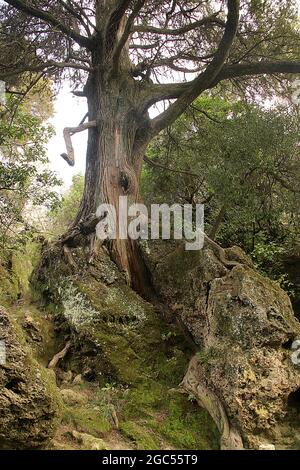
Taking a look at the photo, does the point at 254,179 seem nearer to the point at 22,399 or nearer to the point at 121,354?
the point at 121,354

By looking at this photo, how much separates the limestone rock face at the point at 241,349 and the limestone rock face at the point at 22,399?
1.85 m

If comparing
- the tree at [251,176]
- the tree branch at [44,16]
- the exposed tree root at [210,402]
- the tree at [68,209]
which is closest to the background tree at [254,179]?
the tree at [251,176]

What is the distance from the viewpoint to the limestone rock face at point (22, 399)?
354 centimetres

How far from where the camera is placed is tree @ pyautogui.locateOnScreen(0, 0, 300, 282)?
7.55 meters

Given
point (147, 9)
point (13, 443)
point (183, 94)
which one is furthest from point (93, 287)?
point (147, 9)

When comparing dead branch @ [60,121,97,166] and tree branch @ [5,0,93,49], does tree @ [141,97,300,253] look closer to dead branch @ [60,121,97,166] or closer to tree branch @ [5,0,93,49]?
dead branch @ [60,121,97,166]

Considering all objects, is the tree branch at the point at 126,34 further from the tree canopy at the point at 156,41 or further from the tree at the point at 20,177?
the tree at the point at 20,177

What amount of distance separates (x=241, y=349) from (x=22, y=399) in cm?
240

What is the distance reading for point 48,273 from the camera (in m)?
7.04

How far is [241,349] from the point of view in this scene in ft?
15.9

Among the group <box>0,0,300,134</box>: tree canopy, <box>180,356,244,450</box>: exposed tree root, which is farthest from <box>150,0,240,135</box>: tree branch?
<box>180,356,244,450</box>: exposed tree root

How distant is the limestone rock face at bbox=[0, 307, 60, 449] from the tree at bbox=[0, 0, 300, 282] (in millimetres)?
3251

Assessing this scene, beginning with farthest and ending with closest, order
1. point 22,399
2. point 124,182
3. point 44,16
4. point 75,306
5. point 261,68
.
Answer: point 261,68 < point 124,182 < point 44,16 < point 75,306 < point 22,399

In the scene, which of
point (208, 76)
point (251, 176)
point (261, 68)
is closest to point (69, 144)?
point (208, 76)
